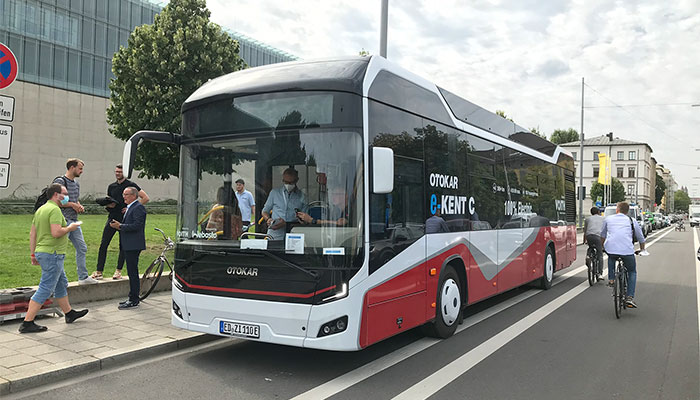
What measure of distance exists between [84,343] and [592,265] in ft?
35.3

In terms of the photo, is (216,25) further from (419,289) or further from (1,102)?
(419,289)

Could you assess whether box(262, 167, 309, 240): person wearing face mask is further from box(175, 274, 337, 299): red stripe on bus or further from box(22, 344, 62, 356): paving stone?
box(22, 344, 62, 356): paving stone

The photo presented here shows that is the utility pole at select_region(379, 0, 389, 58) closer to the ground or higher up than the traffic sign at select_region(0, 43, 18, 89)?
higher up

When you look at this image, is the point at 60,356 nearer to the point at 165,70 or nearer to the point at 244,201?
the point at 244,201

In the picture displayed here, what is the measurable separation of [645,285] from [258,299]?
11060 mm

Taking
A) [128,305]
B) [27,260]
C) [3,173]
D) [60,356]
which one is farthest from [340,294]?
[27,260]

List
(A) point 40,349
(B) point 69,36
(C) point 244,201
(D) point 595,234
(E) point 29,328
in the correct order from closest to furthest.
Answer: (C) point 244,201 → (A) point 40,349 → (E) point 29,328 → (D) point 595,234 → (B) point 69,36

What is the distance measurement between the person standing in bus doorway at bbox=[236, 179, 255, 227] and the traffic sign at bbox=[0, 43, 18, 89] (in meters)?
2.75

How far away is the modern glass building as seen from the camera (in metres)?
40.2

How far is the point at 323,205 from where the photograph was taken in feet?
17.3

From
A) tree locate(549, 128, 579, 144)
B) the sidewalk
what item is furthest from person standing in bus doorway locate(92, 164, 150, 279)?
tree locate(549, 128, 579, 144)

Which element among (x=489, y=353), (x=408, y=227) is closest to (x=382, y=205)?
(x=408, y=227)

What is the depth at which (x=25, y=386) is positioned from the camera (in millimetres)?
4941

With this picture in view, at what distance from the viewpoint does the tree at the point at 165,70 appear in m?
13.3
